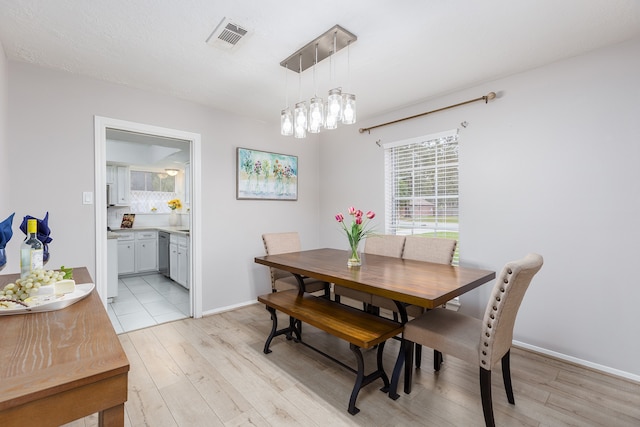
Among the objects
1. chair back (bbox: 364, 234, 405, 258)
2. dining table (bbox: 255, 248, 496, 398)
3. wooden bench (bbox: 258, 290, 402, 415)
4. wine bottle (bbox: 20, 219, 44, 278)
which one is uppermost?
wine bottle (bbox: 20, 219, 44, 278)

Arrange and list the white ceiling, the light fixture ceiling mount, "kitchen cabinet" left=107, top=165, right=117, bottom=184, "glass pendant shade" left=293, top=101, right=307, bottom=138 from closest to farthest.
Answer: the white ceiling → the light fixture ceiling mount → "glass pendant shade" left=293, top=101, right=307, bottom=138 → "kitchen cabinet" left=107, top=165, right=117, bottom=184

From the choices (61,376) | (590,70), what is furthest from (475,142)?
(61,376)

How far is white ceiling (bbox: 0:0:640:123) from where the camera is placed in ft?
5.88

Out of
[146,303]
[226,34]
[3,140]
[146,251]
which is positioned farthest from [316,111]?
[146,251]

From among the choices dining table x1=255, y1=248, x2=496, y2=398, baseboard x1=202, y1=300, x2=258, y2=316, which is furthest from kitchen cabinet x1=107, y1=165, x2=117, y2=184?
dining table x1=255, y1=248, x2=496, y2=398

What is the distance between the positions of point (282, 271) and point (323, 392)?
1501mm

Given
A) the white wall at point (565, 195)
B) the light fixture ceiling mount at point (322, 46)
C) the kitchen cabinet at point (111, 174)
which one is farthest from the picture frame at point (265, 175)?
the kitchen cabinet at point (111, 174)

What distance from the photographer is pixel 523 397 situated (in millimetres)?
1947

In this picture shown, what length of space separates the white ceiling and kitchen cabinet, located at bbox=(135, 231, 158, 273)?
332 centimetres

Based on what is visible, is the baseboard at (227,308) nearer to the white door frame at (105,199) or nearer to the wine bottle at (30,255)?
the white door frame at (105,199)

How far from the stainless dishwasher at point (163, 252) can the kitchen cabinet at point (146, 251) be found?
106mm

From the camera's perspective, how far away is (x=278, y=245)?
3.33 meters

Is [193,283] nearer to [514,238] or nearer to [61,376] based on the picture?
[61,376]

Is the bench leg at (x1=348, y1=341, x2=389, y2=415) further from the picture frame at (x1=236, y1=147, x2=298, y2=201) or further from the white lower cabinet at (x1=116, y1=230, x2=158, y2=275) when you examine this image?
the white lower cabinet at (x1=116, y1=230, x2=158, y2=275)
